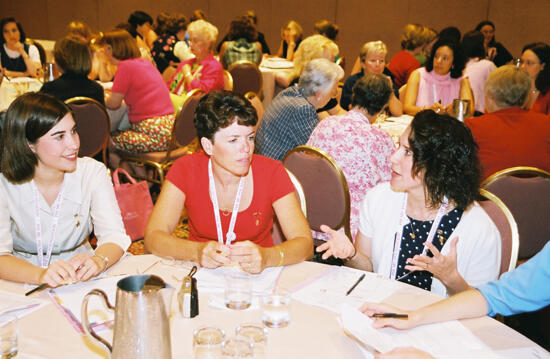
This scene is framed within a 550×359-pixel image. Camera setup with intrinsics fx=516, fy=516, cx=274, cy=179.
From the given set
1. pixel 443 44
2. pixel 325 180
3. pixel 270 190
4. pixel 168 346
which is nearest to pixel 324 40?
pixel 443 44

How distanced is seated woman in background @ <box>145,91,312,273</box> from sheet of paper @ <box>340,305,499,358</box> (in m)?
0.68

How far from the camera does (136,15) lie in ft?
29.6

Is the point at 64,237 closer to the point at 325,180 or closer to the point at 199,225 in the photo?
the point at 199,225

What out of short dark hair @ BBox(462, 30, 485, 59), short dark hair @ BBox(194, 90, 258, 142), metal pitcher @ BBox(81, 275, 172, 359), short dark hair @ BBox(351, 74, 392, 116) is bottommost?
metal pitcher @ BBox(81, 275, 172, 359)

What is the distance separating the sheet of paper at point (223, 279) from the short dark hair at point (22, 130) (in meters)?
0.83

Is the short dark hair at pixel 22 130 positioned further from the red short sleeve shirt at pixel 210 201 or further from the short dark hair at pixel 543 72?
the short dark hair at pixel 543 72

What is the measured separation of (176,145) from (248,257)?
281 cm

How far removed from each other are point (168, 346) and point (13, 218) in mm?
1220

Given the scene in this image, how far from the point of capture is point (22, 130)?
6.48 feet

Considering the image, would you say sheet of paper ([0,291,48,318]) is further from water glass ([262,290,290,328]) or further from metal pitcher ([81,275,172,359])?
water glass ([262,290,290,328])

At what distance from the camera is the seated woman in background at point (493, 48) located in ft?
25.7

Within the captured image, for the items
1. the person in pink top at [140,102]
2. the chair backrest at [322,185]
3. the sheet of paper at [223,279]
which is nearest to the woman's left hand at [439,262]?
the sheet of paper at [223,279]

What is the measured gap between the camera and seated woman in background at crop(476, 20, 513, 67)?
7848 millimetres

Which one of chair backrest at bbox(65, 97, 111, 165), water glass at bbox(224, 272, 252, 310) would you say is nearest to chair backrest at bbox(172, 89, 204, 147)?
chair backrest at bbox(65, 97, 111, 165)
